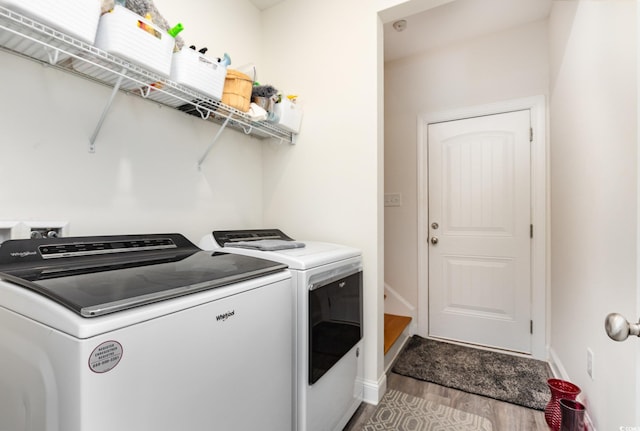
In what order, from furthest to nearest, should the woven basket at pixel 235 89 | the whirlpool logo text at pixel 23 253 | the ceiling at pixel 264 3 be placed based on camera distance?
the ceiling at pixel 264 3 → the woven basket at pixel 235 89 → the whirlpool logo text at pixel 23 253

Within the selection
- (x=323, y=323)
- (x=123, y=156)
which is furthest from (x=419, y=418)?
(x=123, y=156)

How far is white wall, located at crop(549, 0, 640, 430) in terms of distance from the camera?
1083 millimetres

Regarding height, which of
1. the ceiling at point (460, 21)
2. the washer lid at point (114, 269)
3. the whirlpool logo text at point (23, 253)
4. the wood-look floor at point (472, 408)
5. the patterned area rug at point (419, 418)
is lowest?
the wood-look floor at point (472, 408)

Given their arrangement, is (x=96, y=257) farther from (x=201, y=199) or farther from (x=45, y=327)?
(x=201, y=199)

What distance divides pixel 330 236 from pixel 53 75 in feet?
4.87

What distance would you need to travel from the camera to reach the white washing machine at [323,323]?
128cm

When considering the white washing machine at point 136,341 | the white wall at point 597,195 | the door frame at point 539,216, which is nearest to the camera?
the white washing machine at point 136,341

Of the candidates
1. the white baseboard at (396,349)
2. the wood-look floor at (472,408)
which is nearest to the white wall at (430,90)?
the white baseboard at (396,349)

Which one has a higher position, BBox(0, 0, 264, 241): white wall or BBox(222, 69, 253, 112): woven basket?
BBox(222, 69, 253, 112): woven basket

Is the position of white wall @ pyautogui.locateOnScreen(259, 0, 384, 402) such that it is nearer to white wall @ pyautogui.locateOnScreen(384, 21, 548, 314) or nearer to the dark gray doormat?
the dark gray doormat

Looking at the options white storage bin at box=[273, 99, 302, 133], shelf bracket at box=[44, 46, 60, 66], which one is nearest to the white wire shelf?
shelf bracket at box=[44, 46, 60, 66]

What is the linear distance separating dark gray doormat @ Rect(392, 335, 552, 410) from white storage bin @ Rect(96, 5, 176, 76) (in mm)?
2275

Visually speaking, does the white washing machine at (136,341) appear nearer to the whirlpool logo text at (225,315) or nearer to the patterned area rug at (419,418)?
the whirlpool logo text at (225,315)

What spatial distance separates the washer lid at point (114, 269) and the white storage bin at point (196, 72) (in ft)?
2.27
